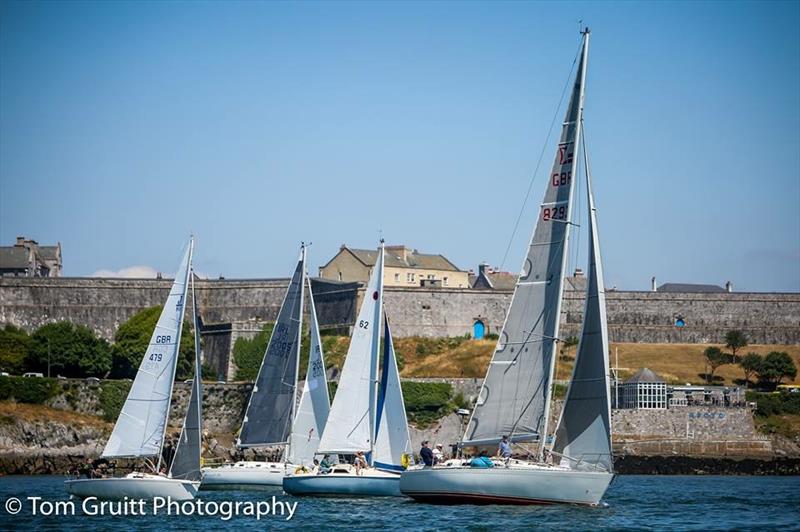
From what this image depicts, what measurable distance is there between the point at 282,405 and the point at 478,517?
18630mm

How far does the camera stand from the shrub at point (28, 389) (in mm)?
82000

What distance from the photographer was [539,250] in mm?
41062

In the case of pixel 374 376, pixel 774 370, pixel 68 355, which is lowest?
pixel 374 376

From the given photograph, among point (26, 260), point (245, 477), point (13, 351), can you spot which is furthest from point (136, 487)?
point (26, 260)

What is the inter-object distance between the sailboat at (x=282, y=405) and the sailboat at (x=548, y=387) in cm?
1443

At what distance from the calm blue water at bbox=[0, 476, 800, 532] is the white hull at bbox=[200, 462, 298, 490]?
2.79 meters

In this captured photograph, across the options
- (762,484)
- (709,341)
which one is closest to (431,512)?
(762,484)

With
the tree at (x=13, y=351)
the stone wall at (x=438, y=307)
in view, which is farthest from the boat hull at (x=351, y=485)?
the stone wall at (x=438, y=307)

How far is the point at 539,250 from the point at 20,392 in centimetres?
4914

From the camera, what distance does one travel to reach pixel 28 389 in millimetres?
82812

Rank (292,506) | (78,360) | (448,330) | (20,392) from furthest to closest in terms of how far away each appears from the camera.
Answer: (448,330)
(78,360)
(20,392)
(292,506)

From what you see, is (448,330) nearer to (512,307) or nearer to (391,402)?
(391,402)

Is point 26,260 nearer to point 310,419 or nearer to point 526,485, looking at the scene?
point 310,419

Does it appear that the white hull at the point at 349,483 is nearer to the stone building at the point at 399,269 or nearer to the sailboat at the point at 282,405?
the sailboat at the point at 282,405
